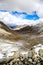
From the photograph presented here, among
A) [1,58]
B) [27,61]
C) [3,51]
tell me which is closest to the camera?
[27,61]

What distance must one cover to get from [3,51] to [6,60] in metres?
4.53

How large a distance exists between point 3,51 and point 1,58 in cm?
414

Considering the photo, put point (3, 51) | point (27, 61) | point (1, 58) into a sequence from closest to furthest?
1. point (27, 61)
2. point (1, 58)
3. point (3, 51)

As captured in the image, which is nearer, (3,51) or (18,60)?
(18,60)

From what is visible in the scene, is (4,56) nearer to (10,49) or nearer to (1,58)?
(1,58)

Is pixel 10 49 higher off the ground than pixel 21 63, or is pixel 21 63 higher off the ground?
pixel 10 49

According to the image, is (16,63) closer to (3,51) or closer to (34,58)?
(34,58)

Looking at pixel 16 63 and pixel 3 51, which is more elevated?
pixel 3 51

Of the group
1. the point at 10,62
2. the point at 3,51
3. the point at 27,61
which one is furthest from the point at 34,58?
the point at 3,51

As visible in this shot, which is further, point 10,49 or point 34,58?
point 10,49

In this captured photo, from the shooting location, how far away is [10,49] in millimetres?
47875

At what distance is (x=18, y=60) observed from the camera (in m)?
41.1

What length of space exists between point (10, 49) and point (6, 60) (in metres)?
5.69

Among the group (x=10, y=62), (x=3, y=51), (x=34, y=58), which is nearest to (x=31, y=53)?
(x=34, y=58)
